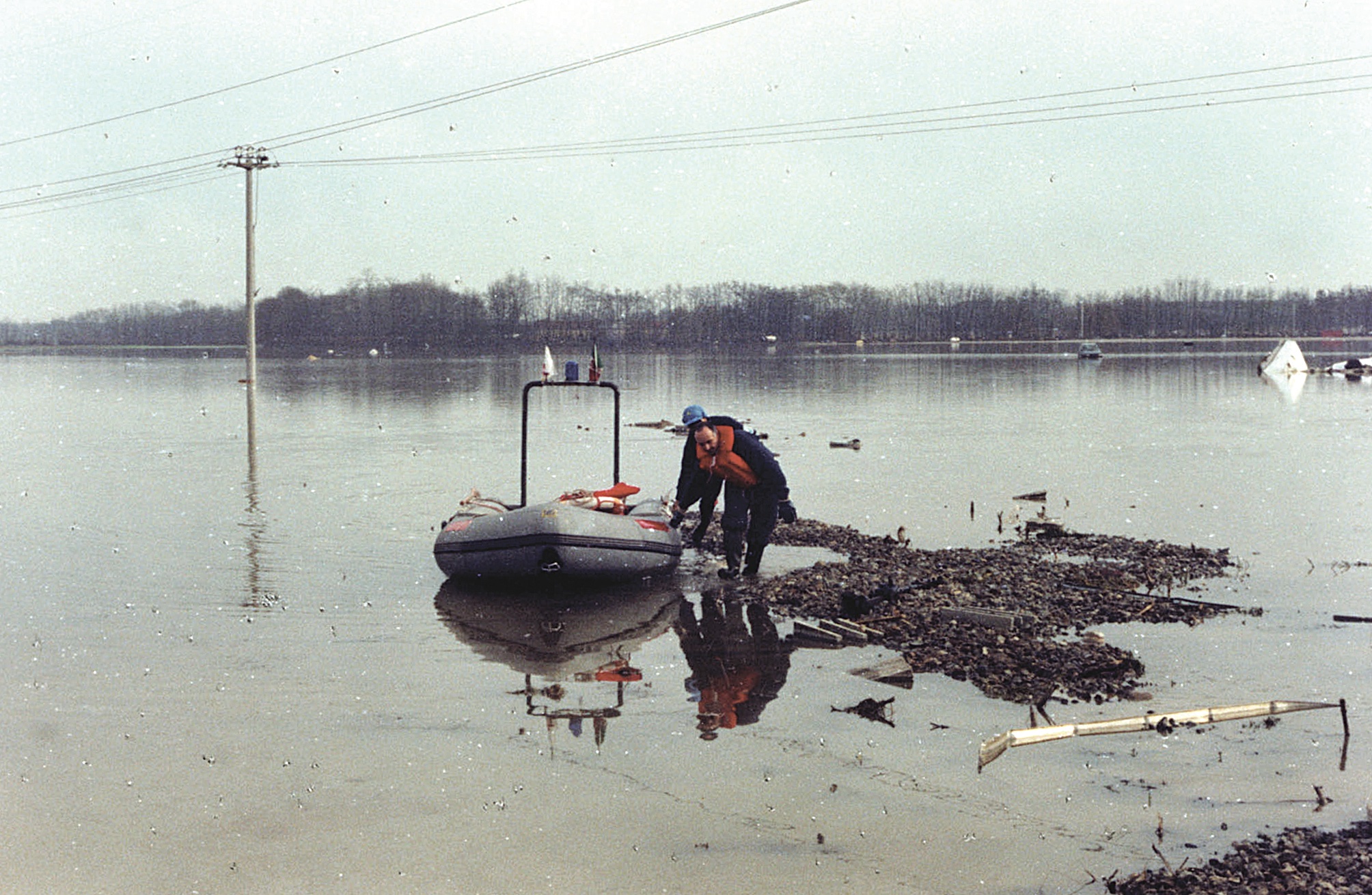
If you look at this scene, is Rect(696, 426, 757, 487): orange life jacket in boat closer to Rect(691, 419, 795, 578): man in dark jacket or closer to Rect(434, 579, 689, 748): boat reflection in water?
Rect(691, 419, 795, 578): man in dark jacket

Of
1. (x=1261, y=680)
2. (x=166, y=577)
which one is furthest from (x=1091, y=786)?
(x=166, y=577)

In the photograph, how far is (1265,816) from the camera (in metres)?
6.84

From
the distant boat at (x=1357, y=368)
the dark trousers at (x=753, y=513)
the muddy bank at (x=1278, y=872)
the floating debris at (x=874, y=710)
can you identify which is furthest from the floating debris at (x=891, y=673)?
the distant boat at (x=1357, y=368)

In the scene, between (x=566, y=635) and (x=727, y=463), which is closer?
(x=566, y=635)

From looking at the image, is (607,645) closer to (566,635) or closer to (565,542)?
(566,635)

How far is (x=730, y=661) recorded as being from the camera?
34.3 ft

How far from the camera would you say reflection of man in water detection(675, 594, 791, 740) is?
29.7ft

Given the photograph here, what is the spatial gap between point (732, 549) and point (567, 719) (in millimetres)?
5379

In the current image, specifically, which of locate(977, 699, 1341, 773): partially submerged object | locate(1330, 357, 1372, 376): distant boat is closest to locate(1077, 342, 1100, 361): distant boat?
locate(1330, 357, 1372, 376): distant boat

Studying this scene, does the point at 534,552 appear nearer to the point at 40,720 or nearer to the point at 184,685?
the point at 184,685

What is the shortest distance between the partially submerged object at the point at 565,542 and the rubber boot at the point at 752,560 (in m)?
0.77

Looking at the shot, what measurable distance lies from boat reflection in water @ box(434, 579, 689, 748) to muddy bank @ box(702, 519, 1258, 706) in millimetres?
1340

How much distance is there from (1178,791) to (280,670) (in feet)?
22.5

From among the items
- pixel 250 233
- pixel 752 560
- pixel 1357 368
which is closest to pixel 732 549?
pixel 752 560
